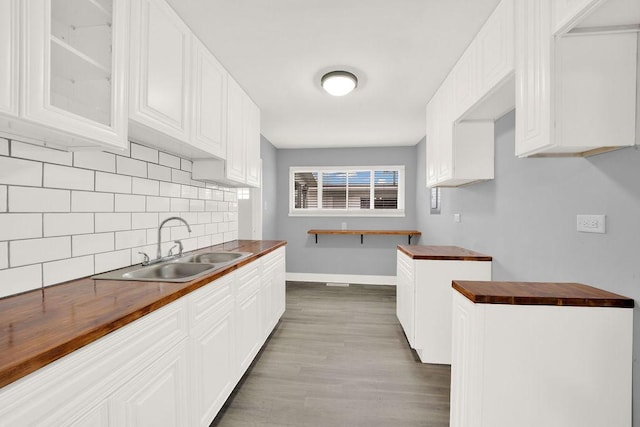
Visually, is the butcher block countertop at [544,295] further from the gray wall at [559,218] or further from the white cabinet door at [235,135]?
the white cabinet door at [235,135]

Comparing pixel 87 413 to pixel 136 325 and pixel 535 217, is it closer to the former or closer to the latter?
pixel 136 325

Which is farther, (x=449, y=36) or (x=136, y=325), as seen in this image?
(x=449, y=36)

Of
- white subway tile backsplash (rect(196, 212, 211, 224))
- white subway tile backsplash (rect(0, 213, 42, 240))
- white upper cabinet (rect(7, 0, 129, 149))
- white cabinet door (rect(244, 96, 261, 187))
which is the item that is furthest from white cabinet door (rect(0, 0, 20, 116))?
white cabinet door (rect(244, 96, 261, 187))

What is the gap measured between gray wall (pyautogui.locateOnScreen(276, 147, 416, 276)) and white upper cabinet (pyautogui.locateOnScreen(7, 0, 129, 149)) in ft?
12.7

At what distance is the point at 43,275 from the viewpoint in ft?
4.02

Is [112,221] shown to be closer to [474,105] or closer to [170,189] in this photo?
[170,189]

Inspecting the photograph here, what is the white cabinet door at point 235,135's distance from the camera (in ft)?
7.95

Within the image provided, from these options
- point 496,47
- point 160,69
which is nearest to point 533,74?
point 496,47

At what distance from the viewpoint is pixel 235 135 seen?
256 cm

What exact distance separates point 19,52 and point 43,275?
2.92ft

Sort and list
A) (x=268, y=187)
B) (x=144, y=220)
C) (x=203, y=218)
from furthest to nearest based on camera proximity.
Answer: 1. (x=268, y=187)
2. (x=203, y=218)
3. (x=144, y=220)

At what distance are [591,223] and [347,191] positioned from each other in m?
3.88

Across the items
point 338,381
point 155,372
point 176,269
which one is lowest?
point 338,381

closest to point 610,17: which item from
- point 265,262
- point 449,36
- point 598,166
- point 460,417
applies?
point 598,166
